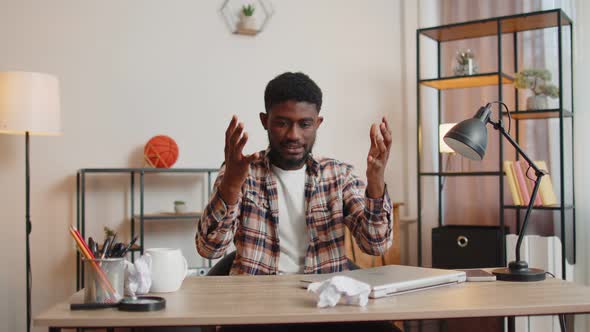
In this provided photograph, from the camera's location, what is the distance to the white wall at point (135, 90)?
11.0 feet

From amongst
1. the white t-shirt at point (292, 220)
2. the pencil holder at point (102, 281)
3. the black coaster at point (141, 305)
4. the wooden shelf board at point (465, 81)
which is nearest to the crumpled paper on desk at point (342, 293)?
the black coaster at point (141, 305)

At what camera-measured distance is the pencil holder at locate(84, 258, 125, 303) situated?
1328 mm

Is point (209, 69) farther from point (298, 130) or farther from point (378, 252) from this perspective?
point (378, 252)

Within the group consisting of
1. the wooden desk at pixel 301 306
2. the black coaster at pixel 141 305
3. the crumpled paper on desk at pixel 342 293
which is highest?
the crumpled paper on desk at pixel 342 293

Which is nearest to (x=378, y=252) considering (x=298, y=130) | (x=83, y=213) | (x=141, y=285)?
(x=298, y=130)

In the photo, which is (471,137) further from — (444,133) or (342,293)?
(444,133)

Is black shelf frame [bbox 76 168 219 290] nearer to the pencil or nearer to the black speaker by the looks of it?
the black speaker

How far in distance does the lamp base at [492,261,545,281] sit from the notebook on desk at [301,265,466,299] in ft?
0.42

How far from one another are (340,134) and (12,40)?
1.93 meters

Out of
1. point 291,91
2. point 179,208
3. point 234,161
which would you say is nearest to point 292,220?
point 291,91

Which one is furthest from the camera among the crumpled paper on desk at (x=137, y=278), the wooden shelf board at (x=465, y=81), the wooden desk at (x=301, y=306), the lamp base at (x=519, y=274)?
the wooden shelf board at (x=465, y=81)

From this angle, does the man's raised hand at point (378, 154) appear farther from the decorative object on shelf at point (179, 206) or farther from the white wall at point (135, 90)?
the white wall at point (135, 90)

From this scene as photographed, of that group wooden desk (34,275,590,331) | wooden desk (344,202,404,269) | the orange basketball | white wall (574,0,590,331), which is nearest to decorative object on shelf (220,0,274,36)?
the orange basketball

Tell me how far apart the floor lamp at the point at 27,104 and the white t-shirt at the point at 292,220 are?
140cm
